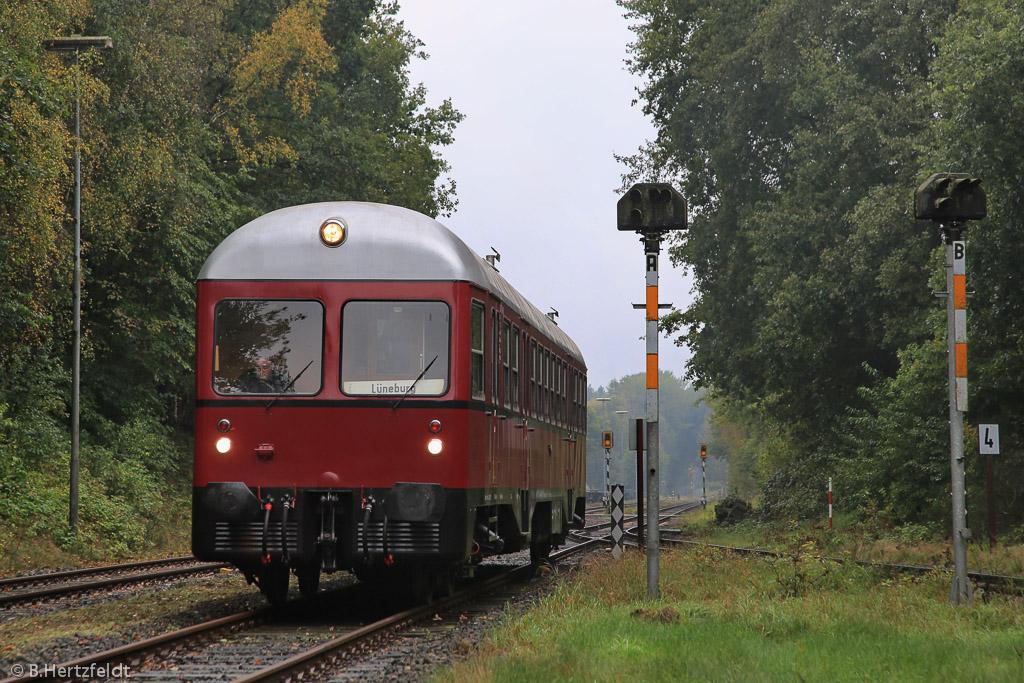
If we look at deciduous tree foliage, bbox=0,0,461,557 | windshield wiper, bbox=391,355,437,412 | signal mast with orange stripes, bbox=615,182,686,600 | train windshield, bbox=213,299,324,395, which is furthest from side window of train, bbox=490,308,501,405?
deciduous tree foliage, bbox=0,0,461,557

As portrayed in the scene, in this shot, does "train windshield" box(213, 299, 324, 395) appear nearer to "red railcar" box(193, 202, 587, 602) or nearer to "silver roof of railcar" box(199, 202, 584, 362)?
"red railcar" box(193, 202, 587, 602)

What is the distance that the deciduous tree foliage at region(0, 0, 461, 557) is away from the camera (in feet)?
67.4

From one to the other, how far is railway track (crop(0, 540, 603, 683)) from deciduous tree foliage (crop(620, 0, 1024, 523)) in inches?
513

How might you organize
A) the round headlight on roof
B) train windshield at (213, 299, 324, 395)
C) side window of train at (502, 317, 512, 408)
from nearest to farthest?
train windshield at (213, 299, 324, 395) < the round headlight on roof < side window of train at (502, 317, 512, 408)

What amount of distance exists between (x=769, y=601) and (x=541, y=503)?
6182mm

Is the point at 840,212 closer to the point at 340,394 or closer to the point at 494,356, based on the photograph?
the point at 494,356

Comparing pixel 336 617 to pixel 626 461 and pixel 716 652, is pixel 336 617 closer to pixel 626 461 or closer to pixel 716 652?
pixel 716 652

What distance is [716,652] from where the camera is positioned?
347 inches

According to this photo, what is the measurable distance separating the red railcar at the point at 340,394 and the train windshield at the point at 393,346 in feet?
0.04

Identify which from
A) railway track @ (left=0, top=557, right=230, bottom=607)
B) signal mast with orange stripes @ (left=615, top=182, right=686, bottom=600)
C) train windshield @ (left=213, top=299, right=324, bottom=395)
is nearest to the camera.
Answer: train windshield @ (left=213, top=299, right=324, bottom=395)

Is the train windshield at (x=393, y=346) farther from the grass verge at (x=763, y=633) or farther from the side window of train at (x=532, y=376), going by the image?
the side window of train at (x=532, y=376)

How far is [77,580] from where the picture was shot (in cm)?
1669

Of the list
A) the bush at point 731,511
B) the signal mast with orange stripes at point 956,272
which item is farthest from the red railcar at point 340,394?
the bush at point 731,511

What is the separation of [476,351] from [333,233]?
1.75 metres
